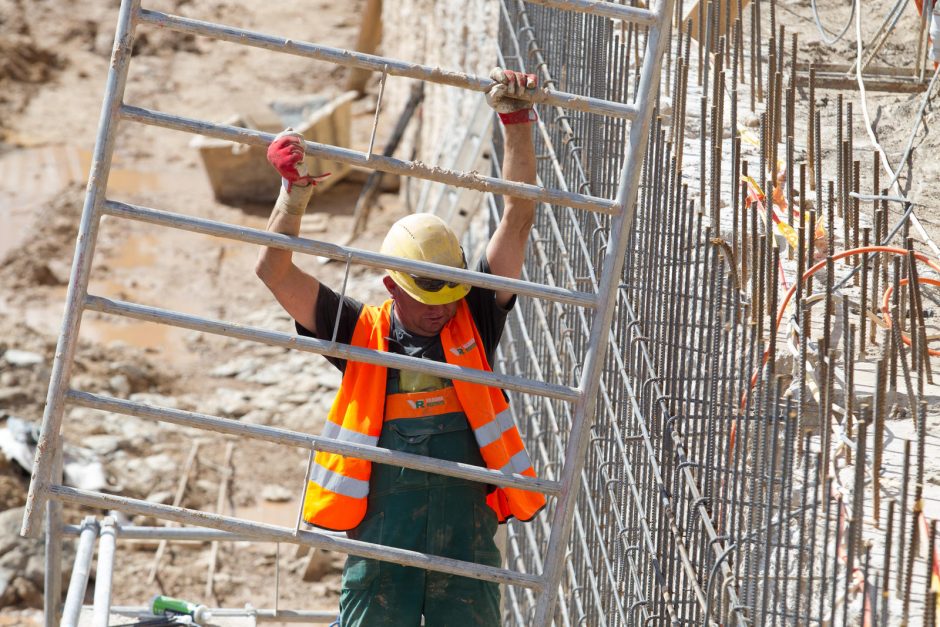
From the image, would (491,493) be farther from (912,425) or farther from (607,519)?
(912,425)

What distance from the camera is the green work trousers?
145 inches

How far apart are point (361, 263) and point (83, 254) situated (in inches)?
28.5

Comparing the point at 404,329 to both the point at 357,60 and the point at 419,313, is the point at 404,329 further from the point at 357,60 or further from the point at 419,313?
the point at 357,60

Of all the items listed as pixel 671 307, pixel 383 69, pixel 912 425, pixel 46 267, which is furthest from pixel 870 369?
pixel 46 267

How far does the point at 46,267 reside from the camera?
12.0m

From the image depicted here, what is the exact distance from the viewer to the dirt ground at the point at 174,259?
7984mm

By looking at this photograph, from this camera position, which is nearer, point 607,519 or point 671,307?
point 671,307

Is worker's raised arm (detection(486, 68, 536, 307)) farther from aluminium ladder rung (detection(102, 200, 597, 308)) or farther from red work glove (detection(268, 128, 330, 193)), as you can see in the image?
red work glove (detection(268, 128, 330, 193))

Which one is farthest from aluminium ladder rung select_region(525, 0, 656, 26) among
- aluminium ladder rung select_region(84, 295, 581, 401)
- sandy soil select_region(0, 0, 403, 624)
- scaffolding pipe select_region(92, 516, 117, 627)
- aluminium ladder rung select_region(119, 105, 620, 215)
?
sandy soil select_region(0, 0, 403, 624)

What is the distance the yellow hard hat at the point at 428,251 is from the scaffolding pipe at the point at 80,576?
→ 60.1 inches

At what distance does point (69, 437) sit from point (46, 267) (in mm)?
3353

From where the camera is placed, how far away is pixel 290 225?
316 cm

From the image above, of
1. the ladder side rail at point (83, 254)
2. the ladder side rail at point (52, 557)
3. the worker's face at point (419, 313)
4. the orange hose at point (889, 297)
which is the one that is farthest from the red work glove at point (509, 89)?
the ladder side rail at point (52, 557)

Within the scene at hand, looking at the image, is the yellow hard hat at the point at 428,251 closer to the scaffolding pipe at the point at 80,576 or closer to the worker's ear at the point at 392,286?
the worker's ear at the point at 392,286
